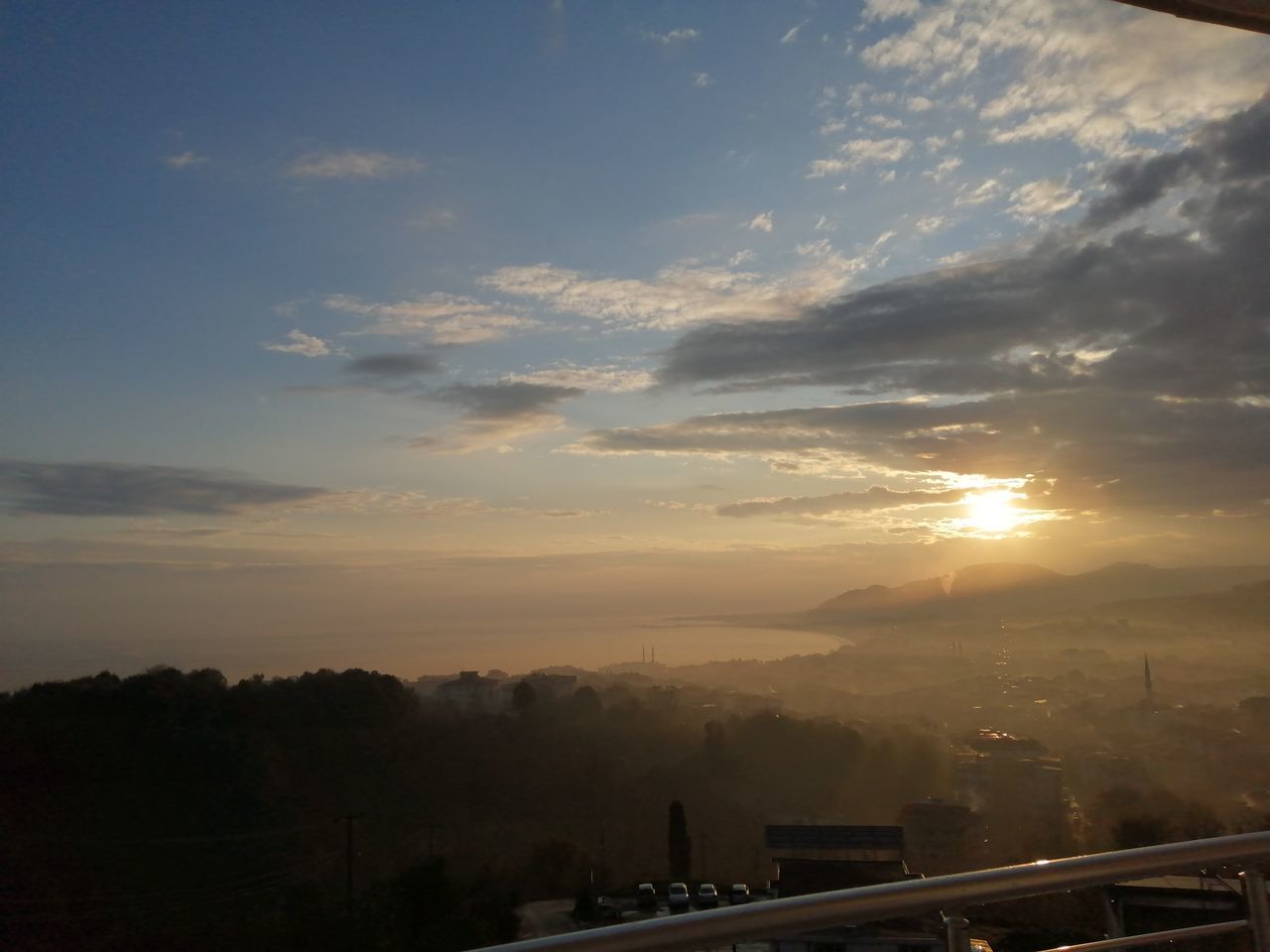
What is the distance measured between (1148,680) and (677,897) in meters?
23.1

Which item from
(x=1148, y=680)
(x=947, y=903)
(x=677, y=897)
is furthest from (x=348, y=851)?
(x=1148, y=680)

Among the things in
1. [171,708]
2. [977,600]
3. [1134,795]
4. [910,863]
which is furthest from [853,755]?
[977,600]

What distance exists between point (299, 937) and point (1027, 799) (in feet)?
53.9

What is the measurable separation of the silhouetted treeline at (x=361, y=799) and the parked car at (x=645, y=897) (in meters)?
1.31

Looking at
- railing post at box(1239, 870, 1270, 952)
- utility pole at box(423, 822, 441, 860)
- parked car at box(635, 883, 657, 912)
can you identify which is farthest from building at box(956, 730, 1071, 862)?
railing post at box(1239, 870, 1270, 952)

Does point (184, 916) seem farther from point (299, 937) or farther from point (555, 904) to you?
point (555, 904)

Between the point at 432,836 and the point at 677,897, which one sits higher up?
the point at 432,836

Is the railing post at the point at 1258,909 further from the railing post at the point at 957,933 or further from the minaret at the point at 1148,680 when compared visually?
the minaret at the point at 1148,680

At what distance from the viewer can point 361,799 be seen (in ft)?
79.3

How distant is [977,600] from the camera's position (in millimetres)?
53094

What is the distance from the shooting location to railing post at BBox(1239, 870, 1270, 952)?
7.26 feet

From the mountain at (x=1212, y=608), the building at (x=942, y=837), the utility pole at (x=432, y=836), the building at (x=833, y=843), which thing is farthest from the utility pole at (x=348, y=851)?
the mountain at (x=1212, y=608)

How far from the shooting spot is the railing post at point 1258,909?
2.21m

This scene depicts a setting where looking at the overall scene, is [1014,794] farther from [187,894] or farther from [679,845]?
[187,894]
